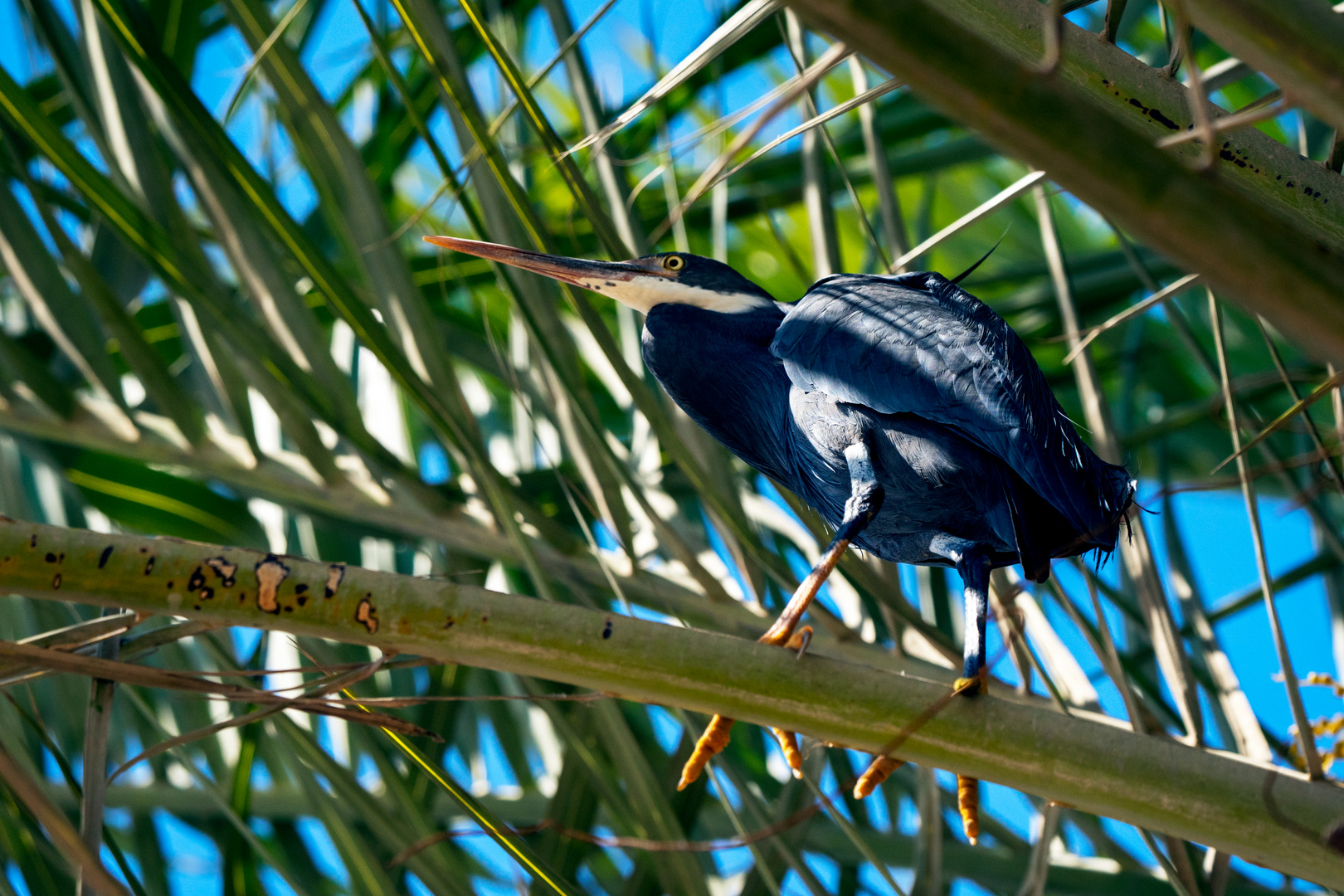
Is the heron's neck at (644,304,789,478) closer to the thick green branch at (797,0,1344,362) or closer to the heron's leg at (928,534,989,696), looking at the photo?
the heron's leg at (928,534,989,696)

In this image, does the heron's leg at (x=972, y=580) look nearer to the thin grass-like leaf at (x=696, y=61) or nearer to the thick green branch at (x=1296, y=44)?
the thin grass-like leaf at (x=696, y=61)

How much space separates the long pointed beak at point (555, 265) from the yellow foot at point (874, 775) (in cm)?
64

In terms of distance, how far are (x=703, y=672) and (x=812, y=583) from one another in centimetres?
32

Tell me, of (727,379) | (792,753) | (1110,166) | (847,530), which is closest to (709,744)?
(792,753)

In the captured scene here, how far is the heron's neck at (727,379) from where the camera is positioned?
1367 mm

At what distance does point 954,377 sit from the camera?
3.99ft

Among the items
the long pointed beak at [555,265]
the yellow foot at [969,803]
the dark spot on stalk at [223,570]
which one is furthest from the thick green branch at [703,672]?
the long pointed beak at [555,265]

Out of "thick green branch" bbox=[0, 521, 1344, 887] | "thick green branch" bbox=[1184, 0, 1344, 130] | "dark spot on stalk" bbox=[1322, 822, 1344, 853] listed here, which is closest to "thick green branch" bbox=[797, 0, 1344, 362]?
"thick green branch" bbox=[1184, 0, 1344, 130]

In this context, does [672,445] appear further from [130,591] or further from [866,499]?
[130,591]

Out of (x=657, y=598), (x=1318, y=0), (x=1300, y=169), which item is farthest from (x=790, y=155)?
(x=1318, y=0)

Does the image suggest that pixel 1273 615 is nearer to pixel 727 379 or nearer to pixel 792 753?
pixel 792 753

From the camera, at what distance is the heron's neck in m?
1.37

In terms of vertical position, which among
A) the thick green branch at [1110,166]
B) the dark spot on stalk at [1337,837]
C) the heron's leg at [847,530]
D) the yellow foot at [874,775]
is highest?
the heron's leg at [847,530]

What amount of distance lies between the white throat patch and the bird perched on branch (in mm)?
46
